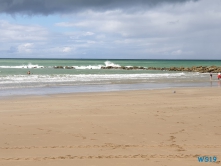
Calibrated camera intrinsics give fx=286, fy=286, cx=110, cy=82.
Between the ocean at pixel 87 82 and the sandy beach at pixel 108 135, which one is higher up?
the ocean at pixel 87 82

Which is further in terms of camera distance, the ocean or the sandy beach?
the ocean

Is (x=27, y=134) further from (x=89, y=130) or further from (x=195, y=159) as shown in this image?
(x=195, y=159)

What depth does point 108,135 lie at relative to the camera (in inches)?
334

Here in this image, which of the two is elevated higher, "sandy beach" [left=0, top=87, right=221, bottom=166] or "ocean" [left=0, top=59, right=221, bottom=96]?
"ocean" [left=0, top=59, right=221, bottom=96]

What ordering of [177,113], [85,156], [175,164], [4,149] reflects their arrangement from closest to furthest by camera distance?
[175,164] < [85,156] < [4,149] < [177,113]

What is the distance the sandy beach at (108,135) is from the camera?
641 cm

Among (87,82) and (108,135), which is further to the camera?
(87,82)

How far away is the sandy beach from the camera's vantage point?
641cm

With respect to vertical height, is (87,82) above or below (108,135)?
above

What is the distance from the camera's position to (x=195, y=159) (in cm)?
626

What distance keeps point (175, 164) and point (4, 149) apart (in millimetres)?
4180

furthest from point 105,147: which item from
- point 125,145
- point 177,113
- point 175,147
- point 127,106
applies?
point 127,106

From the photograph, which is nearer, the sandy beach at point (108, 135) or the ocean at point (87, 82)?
the sandy beach at point (108, 135)

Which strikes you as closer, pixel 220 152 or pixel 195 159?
pixel 195 159
